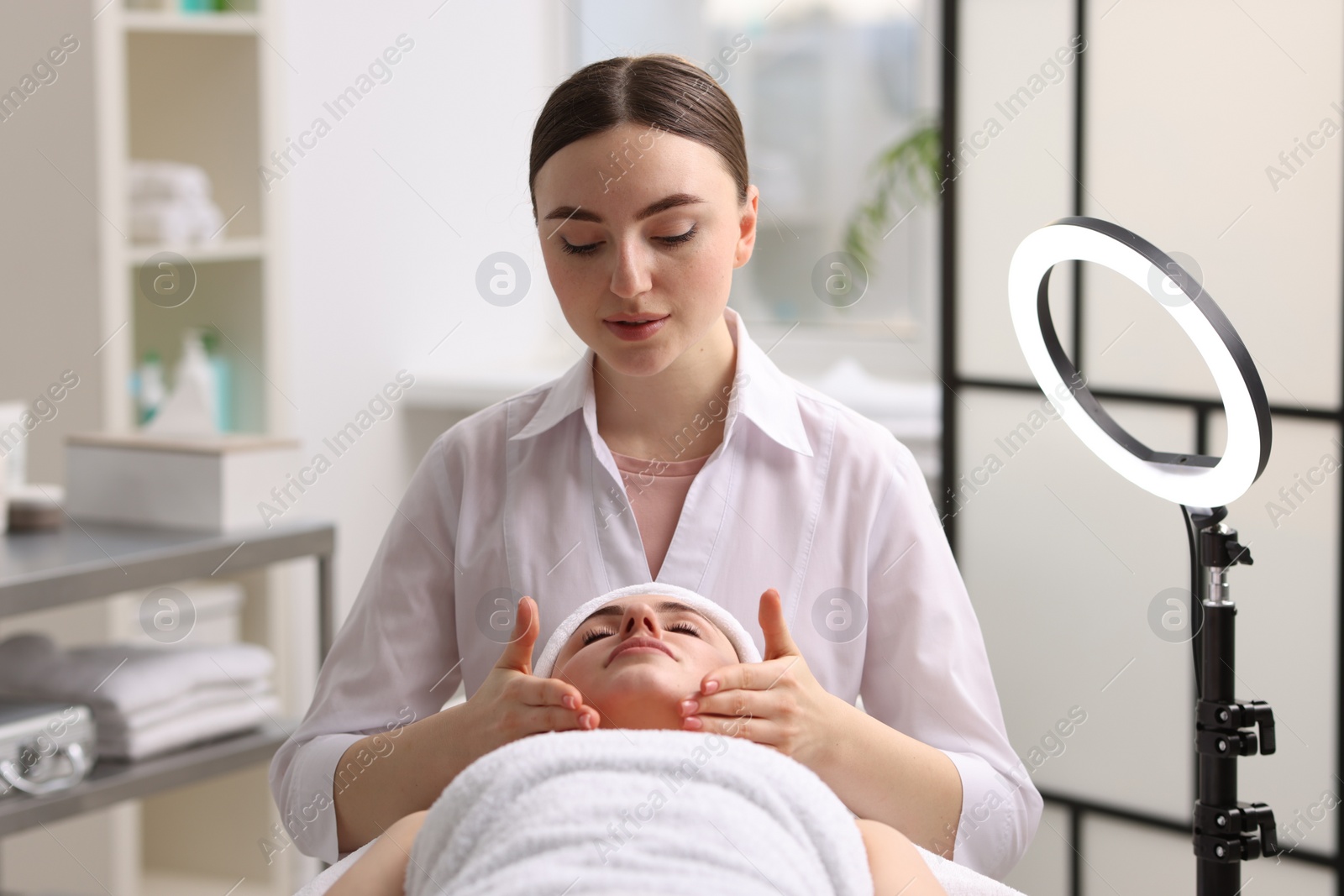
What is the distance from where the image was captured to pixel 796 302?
3.54m

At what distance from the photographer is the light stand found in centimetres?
97

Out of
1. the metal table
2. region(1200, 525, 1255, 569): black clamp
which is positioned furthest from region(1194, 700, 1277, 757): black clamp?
the metal table

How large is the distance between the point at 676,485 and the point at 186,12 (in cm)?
174

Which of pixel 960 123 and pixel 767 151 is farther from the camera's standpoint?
pixel 767 151

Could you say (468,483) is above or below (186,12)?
below

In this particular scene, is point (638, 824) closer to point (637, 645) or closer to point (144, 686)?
point (637, 645)

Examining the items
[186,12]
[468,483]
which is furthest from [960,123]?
[186,12]

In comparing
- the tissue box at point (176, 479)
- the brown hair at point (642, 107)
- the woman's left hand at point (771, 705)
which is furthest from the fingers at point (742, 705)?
the tissue box at point (176, 479)

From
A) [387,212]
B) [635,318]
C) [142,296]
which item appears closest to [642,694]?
[635,318]

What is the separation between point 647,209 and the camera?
3.84ft

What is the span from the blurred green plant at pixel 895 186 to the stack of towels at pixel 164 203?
154 centimetres

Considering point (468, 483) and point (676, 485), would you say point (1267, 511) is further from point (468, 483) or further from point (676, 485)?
point (468, 483)

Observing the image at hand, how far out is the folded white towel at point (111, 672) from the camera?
208cm

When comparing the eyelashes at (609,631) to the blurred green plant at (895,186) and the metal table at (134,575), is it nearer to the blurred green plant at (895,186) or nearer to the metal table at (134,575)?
the metal table at (134,575)
